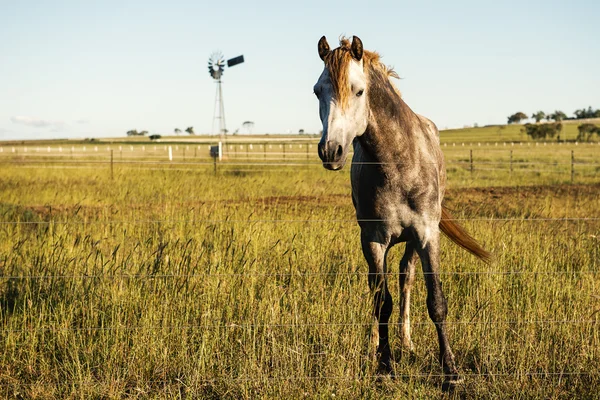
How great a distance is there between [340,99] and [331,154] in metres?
0.48

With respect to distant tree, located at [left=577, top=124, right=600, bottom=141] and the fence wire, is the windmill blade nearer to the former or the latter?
the fence wire

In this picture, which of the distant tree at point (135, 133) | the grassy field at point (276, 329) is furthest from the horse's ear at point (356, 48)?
the distant tree at point (135, 133)

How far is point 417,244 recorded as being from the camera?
445cm

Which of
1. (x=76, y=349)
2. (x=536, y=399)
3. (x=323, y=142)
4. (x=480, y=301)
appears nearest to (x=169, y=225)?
(x=76, y=349)

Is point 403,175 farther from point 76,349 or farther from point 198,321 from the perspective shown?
point 76,349

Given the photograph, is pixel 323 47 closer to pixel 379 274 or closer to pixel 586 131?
pixel 379 274

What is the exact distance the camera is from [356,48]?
3.96 metres

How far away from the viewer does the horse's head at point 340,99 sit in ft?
11.7

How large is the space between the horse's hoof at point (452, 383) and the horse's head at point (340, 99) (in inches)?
75.0

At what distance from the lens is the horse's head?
357cm

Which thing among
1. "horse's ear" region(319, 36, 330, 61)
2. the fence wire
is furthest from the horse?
the fence wire

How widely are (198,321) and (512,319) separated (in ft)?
9.56

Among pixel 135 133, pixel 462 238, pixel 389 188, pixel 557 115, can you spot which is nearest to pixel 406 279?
pixel 462 238

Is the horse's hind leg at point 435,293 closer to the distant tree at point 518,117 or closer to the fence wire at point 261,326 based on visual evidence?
the fence wire at point 261,326
